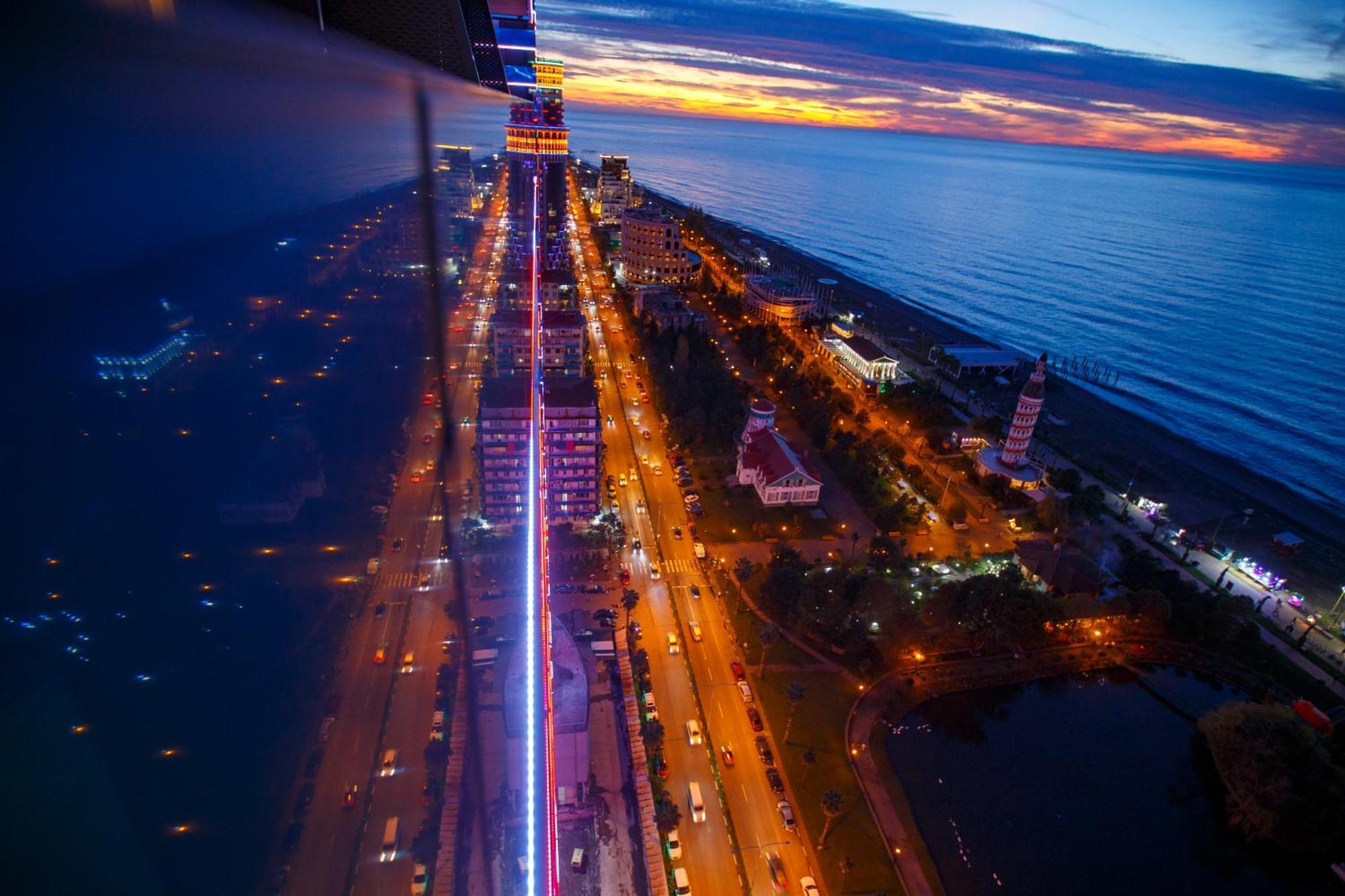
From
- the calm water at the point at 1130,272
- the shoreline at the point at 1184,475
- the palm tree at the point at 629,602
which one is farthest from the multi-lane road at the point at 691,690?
the calm water at the point at 1130,272

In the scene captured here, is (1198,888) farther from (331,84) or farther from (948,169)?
(948,169)

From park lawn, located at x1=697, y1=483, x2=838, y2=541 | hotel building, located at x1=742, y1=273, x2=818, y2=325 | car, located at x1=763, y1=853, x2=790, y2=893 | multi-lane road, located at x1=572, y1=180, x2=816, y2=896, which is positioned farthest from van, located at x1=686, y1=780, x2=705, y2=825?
hotel building, located at x1=742, y1=273, x2=818, y2=325

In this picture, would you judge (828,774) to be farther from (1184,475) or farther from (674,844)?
(1184,475)

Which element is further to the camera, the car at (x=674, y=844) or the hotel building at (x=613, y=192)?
the hotel building at (x=613, y=192)

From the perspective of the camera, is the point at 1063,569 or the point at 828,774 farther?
the point at 1063,569

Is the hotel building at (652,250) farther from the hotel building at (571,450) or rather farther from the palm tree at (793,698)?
the palm tree at (793,698)

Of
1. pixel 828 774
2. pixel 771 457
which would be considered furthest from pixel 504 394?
pixel 828 774
